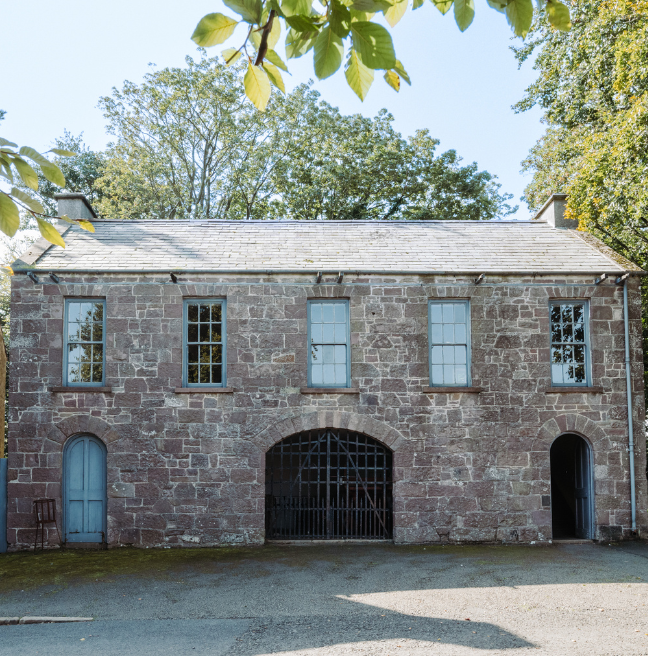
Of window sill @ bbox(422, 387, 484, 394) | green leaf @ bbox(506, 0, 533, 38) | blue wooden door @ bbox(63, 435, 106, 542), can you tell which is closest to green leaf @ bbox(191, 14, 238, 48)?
green leaf @ bbox(506, 0, 533, 38)

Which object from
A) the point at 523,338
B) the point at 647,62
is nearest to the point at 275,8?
the point at 523,338

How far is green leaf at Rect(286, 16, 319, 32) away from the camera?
88.6 inches

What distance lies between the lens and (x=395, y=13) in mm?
2625

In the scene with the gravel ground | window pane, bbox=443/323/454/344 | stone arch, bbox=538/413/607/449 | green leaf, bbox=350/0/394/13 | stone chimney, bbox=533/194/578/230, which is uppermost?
stone chimney, bbox=533/194/578/230

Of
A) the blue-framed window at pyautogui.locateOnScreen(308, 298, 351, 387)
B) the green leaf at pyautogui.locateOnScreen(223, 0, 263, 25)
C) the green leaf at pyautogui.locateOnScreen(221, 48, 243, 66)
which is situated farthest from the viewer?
the blue-framed window at pyautogui.locateOnScreen(308, 298, 351, 387)

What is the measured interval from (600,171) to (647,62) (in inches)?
91.2

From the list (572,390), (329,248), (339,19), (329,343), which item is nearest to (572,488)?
(572,390)

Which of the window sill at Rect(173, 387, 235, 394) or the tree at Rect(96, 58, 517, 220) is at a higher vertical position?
the tree at Rect(96, 58, 517, 220)

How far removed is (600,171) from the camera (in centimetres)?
1434

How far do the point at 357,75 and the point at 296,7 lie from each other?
32cm

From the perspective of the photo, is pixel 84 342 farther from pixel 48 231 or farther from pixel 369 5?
pixel 369 5

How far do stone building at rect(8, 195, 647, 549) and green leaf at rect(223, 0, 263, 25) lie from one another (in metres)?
10.8

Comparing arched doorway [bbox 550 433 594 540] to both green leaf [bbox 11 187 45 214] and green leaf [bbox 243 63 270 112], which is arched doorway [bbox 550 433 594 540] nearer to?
green leaf [bbox 243 63 270 112]

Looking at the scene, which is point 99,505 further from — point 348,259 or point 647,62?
point 647,62
